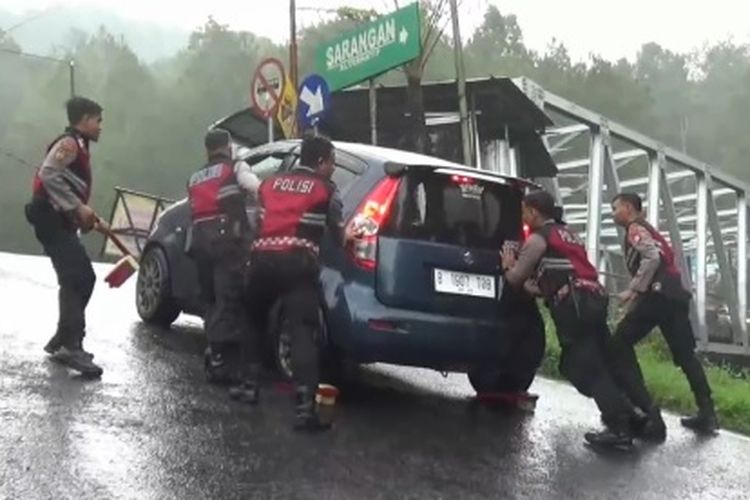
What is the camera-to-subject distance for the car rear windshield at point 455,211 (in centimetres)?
679

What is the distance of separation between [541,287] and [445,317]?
617 millimetres

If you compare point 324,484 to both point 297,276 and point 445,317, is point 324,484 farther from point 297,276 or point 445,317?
point 445,317

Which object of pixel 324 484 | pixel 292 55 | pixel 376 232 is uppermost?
pixel 292 55

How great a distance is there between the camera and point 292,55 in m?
16.4

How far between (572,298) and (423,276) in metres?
0.91

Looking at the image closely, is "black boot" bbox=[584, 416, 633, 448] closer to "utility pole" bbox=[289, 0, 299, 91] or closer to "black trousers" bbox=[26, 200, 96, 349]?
"black trousers" bbox=[26, 200, 96, 349]

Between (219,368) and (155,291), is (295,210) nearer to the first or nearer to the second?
(219,368)

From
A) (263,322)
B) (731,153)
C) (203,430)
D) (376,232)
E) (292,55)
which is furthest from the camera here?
(731,153)

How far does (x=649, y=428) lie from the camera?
7.15 meters

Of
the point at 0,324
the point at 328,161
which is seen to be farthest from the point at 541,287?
the point at 0,324

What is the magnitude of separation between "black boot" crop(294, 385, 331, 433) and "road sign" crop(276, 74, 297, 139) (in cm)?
765

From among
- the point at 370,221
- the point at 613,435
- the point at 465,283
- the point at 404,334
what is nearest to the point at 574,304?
the point at 465,283

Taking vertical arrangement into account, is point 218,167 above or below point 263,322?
above

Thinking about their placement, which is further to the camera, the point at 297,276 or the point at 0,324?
the point at 0,324
